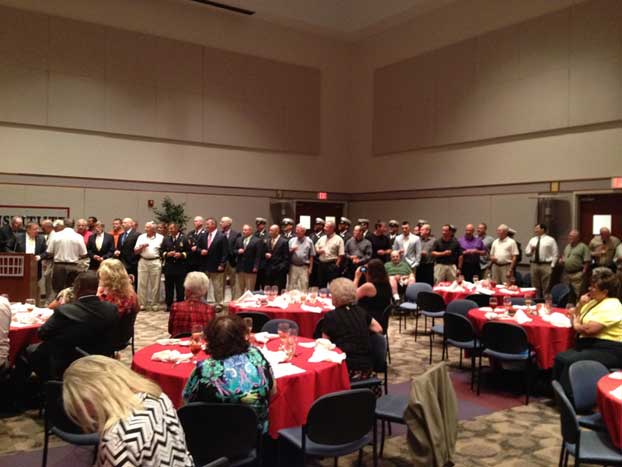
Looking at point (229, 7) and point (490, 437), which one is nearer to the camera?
point (490, 437)

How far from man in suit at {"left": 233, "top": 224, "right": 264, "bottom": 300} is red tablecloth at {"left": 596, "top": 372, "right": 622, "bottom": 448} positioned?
7.71m

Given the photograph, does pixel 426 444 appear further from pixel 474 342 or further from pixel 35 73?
pixel 35 73

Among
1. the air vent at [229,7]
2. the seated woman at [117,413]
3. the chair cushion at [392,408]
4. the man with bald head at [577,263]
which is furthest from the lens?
the air vent at [229,7]

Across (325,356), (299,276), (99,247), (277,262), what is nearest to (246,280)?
(277,262)

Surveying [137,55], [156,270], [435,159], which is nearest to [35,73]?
[137,55]

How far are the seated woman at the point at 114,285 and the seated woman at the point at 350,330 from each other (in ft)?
7.11

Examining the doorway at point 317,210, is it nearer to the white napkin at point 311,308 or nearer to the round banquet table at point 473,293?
the round banquet table at point 473,293

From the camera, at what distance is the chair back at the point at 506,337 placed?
5811 millimetres

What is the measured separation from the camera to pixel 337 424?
3322mm

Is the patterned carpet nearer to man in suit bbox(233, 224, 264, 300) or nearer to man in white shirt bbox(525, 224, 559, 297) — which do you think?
man in suit bbox(233, 224, 264, 300)

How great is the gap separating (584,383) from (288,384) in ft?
7.10

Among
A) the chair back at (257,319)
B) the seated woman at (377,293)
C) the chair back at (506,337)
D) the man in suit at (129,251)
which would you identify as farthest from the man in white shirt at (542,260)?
the man in suit at (129,251)

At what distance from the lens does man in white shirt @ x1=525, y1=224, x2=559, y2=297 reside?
1120 centimetres

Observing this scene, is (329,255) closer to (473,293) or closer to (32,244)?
(473,293)
